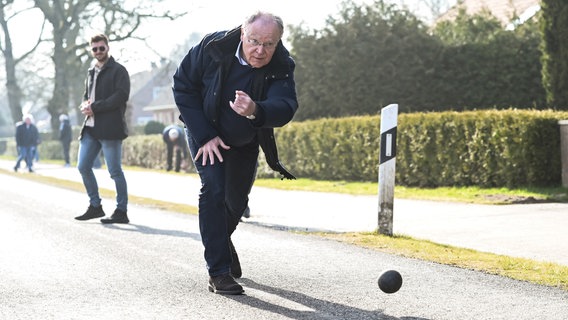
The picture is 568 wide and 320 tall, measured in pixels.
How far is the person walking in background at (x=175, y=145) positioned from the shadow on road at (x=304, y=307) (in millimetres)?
21112

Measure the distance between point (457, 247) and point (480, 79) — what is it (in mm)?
15146

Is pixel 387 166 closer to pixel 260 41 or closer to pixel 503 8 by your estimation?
pixel 260 41

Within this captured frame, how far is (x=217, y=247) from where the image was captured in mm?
5918

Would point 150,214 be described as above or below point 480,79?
below

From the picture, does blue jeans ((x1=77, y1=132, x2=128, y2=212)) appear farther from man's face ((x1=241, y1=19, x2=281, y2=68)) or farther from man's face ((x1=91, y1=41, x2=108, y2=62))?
man's face ((x1=241, y1=19, x2=281, y2=68))

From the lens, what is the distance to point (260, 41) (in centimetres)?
564

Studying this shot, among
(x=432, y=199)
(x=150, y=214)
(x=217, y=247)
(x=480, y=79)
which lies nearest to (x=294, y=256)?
(x=217, y=247)

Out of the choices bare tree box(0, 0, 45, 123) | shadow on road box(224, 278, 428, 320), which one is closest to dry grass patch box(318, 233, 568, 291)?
shadow on road box(224, 278, 428, 320)

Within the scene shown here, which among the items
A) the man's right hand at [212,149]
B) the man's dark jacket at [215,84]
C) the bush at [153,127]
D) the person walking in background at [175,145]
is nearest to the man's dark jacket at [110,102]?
the man's dark jacket at [215,84]

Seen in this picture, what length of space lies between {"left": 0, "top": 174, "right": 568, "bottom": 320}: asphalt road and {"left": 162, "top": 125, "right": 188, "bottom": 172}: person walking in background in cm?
1724

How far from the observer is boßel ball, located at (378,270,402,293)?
570 cm

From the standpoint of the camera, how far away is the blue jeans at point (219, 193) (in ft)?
19.4

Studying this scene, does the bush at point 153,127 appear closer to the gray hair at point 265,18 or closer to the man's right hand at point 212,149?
the man's right hand at point 212,149

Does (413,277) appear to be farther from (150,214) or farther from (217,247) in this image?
(150,214)
